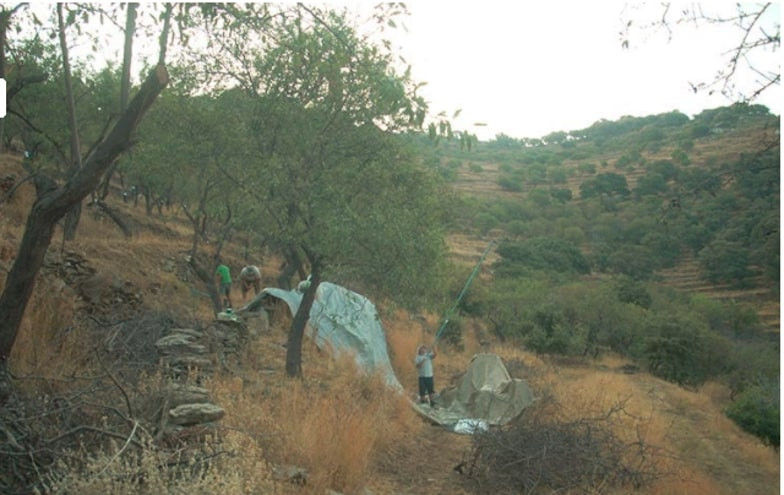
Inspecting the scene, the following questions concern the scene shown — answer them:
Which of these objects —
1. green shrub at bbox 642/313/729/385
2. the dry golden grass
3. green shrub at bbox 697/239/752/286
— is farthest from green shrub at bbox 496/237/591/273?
the dry golden grass

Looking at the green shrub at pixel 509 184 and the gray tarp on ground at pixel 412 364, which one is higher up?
the green shrub at pixel 509 184

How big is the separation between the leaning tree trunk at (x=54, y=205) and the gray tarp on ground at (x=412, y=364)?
529 centimetres

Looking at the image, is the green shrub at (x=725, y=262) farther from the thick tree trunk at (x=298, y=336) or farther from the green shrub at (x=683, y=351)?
the thick tree trunk at (x=298, y=336)

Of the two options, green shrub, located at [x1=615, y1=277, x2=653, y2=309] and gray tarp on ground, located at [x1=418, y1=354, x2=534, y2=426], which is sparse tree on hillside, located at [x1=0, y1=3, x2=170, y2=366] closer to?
gray tarp on ground, located at [x1=418, y1=354, x2=534, y2=426]

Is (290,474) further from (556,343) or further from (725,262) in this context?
(725,262)

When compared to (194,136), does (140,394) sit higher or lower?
lower

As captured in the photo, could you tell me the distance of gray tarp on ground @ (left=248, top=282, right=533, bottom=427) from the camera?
1204cm

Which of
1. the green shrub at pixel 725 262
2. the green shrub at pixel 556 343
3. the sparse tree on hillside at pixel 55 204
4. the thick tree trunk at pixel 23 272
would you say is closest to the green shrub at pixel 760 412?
the green shrub at pixel 556 343

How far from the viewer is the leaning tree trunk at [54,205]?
5.47m

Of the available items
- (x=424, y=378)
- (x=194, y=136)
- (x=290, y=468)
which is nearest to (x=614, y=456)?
(x=290, y=468)

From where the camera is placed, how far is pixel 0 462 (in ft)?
13.7

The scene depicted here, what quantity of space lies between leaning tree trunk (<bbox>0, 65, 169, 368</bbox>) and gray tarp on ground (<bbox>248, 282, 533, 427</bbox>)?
529cm

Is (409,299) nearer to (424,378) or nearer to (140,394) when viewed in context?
(424,378)

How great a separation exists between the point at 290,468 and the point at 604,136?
102 metres
